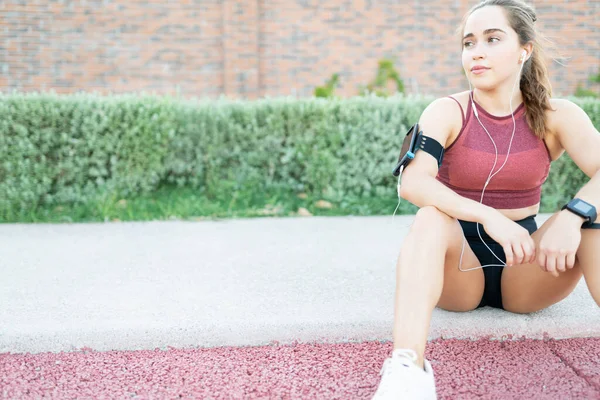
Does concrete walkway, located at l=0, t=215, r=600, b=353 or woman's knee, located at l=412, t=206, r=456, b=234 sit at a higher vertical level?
woman's knee, located at l=412, t=206, r=456, b=234

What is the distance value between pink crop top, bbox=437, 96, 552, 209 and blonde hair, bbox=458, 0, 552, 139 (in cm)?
4

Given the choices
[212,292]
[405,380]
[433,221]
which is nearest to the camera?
[405,380]

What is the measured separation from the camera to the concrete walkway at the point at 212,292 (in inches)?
98.5

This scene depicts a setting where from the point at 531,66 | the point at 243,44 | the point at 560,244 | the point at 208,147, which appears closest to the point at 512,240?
the point at 560,244

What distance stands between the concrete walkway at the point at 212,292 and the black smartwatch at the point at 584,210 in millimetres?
629

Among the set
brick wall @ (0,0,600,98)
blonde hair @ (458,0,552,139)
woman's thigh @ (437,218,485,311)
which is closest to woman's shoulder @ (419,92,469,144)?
blonde hair @ (458,0,552,139)

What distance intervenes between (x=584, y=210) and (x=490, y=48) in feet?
2.50

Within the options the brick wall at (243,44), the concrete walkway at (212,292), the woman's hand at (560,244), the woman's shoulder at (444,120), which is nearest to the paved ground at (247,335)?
the concrete walkway at (212,292)

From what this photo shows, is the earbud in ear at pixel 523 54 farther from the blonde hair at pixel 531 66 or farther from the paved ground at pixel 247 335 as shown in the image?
the paved ground at pixel 247 335

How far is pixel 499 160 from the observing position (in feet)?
7.68

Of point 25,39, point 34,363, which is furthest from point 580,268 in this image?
point 25,39

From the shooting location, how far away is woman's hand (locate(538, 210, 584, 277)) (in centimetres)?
205

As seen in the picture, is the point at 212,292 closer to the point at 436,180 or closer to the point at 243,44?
the point at 436,180

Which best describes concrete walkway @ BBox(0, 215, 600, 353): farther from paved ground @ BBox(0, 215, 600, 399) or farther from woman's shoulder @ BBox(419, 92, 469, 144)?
woman's shoulder @ BBox(419, 92, 469, 144)
